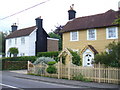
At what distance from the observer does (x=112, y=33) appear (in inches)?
885

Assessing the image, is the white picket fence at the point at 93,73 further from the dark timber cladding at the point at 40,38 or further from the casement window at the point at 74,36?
the dark timber cladding at the point at 40,38

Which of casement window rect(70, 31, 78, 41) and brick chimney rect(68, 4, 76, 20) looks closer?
casement window rect(70, 31, 78, 41)

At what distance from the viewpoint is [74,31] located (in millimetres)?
26547

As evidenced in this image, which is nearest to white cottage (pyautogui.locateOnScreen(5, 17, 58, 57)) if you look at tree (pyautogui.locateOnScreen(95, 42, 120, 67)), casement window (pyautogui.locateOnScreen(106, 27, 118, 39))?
casement window (pyautogui.locateOnScreen(106, 27, 118, 39))

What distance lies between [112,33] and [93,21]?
3.88 m

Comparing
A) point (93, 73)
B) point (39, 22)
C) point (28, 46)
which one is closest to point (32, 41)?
point (28, 46)

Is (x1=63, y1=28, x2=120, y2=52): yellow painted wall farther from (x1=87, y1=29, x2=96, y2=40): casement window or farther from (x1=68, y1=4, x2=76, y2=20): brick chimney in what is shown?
(x1=68, y1=4, x2=76, y2=20): brick chimney

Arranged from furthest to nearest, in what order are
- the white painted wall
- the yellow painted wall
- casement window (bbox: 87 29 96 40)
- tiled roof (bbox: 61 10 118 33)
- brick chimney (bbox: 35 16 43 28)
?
brick chimney (bbox: 35 16 43 28)
the white painted wall
casement window (bbox: 87 29 96 40)
tiled roof (bbox: 61 10 118 33)
the yellow painted wall

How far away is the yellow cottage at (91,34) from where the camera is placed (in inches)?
897

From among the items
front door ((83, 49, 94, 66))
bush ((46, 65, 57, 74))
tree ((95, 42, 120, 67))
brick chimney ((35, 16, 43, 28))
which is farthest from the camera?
brick chimney ((35, 16, 43, 28))

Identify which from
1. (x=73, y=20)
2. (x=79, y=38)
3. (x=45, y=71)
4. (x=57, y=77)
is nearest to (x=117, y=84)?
(x=57, y=77)

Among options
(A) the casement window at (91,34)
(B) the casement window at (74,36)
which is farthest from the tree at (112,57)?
(B) the casement window at (74,36)

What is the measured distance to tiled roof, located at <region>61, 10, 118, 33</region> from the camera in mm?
23500

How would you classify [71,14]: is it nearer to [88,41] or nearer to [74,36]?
[74,36]
